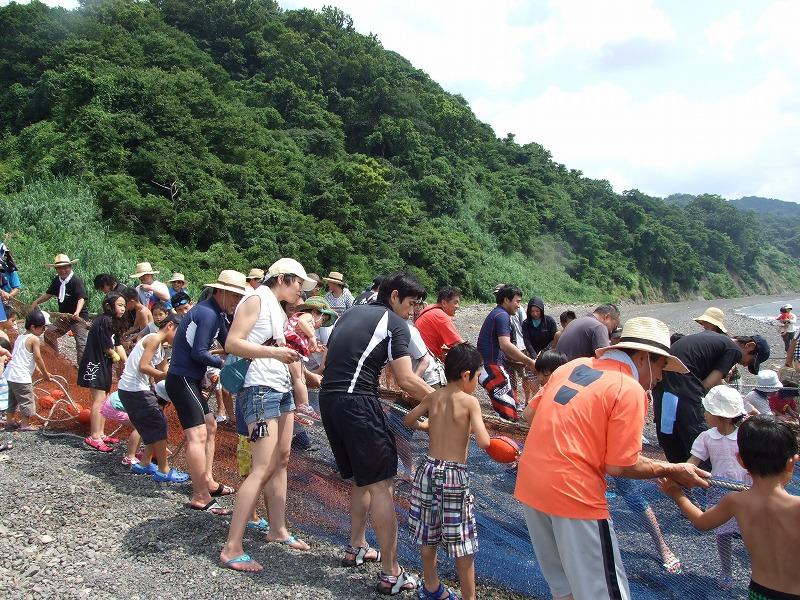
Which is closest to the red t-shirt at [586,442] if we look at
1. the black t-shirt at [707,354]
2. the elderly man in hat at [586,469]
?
the elderly man in hat at [586,469]

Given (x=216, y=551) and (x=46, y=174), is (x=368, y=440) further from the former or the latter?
(x=46, y=174)

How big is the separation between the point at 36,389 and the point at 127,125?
917 inches

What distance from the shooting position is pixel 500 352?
21.7 ft

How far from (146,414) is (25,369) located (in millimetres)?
2308

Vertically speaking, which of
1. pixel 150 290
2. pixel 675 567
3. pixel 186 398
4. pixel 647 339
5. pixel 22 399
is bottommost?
pixel 22 399

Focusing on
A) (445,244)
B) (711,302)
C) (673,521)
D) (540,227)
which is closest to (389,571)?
(673,521)

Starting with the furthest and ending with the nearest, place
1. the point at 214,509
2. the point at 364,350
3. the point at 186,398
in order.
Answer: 1. the point at 214,509
2. the point at 186,398
3. the point at 364,350

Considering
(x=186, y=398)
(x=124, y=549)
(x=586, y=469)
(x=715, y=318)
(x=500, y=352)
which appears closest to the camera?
(x=586, y=469)

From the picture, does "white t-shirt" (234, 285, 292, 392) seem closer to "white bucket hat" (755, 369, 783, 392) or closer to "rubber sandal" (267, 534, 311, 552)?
"rubber sandal" (267, 534, 311, 552)

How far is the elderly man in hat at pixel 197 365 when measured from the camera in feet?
15.1

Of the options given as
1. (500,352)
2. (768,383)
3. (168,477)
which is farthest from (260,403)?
(768,383)

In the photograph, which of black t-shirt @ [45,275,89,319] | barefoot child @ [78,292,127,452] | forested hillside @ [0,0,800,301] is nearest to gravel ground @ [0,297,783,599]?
barefoot child @ [78,292,127,452]

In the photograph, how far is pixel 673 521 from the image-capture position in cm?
333

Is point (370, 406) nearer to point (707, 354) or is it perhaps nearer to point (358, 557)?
point (358, 557)
